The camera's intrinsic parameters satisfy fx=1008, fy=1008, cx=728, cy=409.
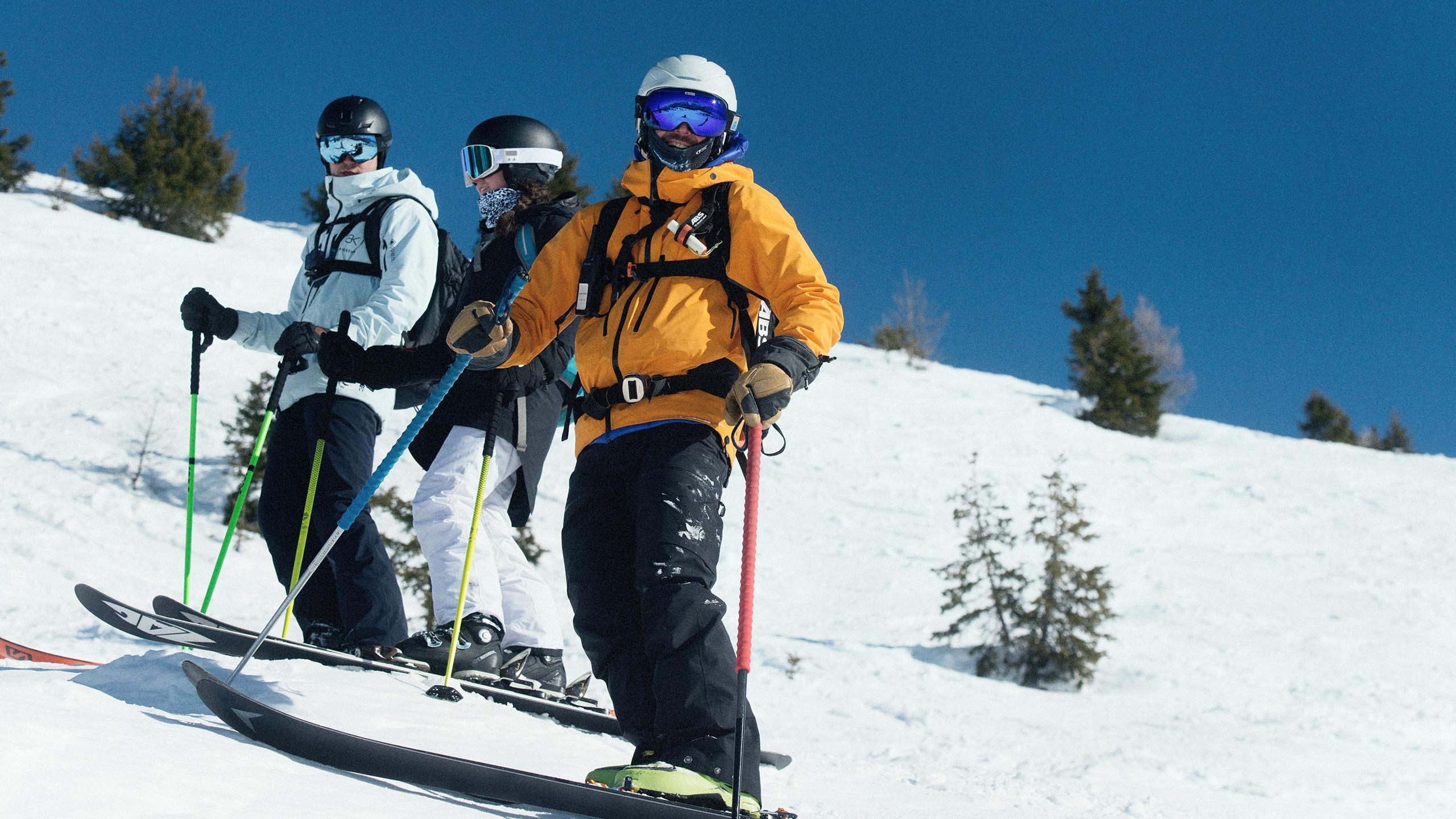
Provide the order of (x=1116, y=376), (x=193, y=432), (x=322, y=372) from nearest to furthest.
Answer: (x=322, y=372) → (x=193, y=432) → (x=1116, y=376)

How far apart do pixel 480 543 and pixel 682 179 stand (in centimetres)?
162

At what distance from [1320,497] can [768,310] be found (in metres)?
17.4

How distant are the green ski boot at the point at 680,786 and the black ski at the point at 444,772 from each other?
0.04m

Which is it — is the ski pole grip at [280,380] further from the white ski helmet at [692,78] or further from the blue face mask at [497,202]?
the white ski helmet at [692,78]

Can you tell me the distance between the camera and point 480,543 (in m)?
3.64

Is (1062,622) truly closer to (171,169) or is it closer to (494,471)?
(494,471)

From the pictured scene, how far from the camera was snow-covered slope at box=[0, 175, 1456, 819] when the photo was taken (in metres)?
2.68

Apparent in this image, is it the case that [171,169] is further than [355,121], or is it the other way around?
[171,169]

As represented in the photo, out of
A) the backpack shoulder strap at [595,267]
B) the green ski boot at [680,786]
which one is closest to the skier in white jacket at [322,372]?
the backpack shoulder strap at [595,267]

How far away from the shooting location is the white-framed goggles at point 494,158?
159 inches

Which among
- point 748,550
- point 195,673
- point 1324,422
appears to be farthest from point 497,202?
point 1324,422

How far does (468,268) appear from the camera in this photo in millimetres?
3947

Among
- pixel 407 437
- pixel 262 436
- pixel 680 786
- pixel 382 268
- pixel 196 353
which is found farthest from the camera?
pixel 196 353

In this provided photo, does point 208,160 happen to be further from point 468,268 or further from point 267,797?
point 267,797
